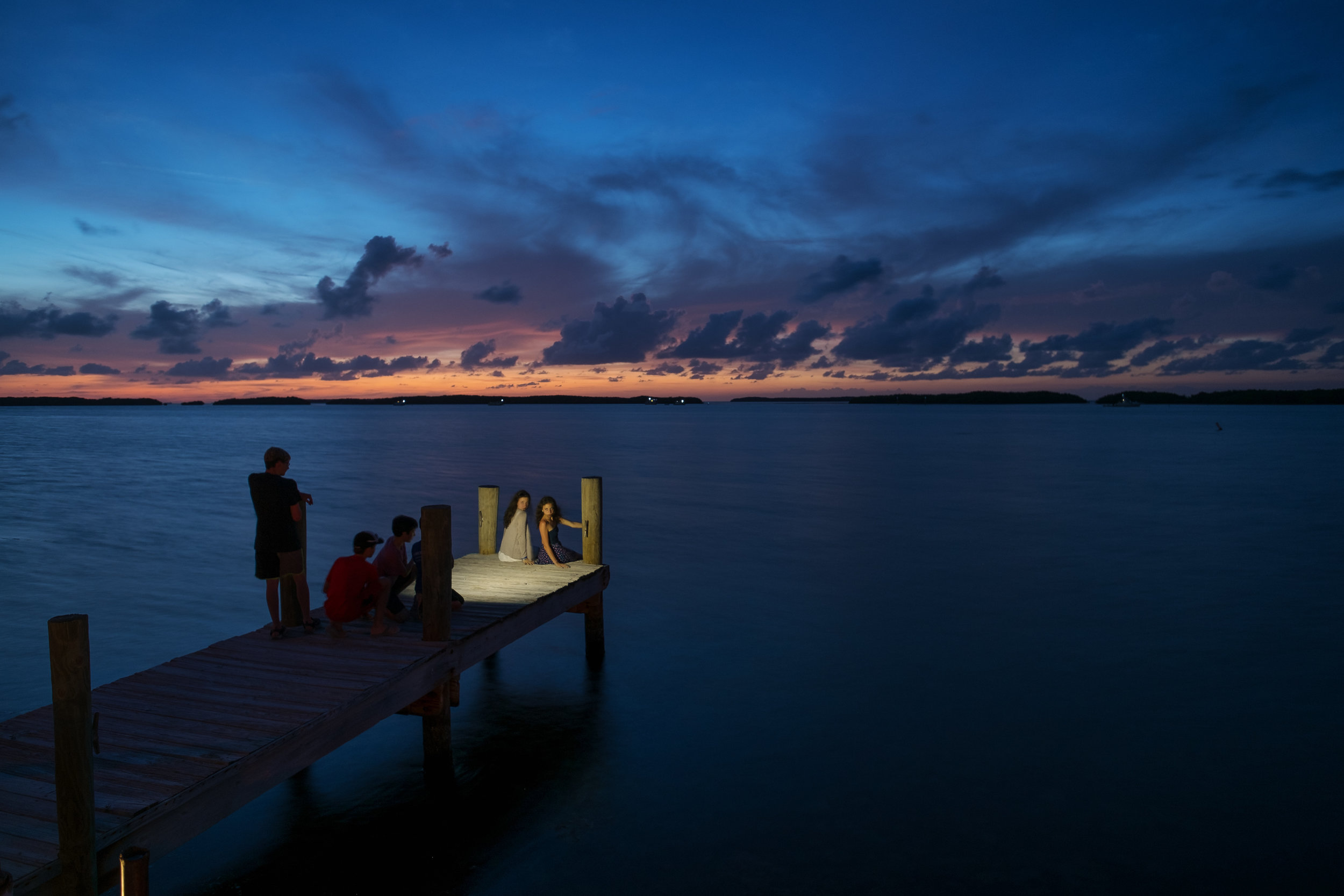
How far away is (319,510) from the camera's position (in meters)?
33.8

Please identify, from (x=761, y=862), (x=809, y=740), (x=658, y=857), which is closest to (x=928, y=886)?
(x=761, y=862)

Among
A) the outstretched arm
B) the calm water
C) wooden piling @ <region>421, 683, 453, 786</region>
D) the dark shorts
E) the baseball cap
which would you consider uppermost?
the baseball cap

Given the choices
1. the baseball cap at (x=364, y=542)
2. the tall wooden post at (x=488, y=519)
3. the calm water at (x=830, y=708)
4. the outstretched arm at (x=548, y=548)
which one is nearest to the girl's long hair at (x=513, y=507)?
the outstretched arm at (x=548, y=548)

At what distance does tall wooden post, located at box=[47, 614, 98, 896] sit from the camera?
15.4ft

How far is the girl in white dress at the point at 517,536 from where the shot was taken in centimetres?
1290

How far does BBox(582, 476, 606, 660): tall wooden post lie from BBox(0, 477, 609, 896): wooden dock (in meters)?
2.62

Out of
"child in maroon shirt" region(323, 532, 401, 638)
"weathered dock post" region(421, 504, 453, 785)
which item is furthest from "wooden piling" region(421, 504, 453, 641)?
"child in maroon shirt" region(323, 532, 401, 638)

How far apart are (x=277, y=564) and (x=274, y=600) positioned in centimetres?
45

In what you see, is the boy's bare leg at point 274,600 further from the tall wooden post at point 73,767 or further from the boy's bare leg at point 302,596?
the tall wooden post at point 73,767

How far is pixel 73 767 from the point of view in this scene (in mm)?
4750

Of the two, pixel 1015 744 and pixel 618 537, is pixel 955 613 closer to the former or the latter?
pixel 1015 744

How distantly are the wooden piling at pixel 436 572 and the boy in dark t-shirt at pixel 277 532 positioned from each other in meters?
1.54

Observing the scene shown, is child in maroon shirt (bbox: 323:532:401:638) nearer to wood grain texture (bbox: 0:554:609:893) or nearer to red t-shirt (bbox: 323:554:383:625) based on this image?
red t-shirt (bbox: 323:554:383:625)

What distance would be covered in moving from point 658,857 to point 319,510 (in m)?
29.8
